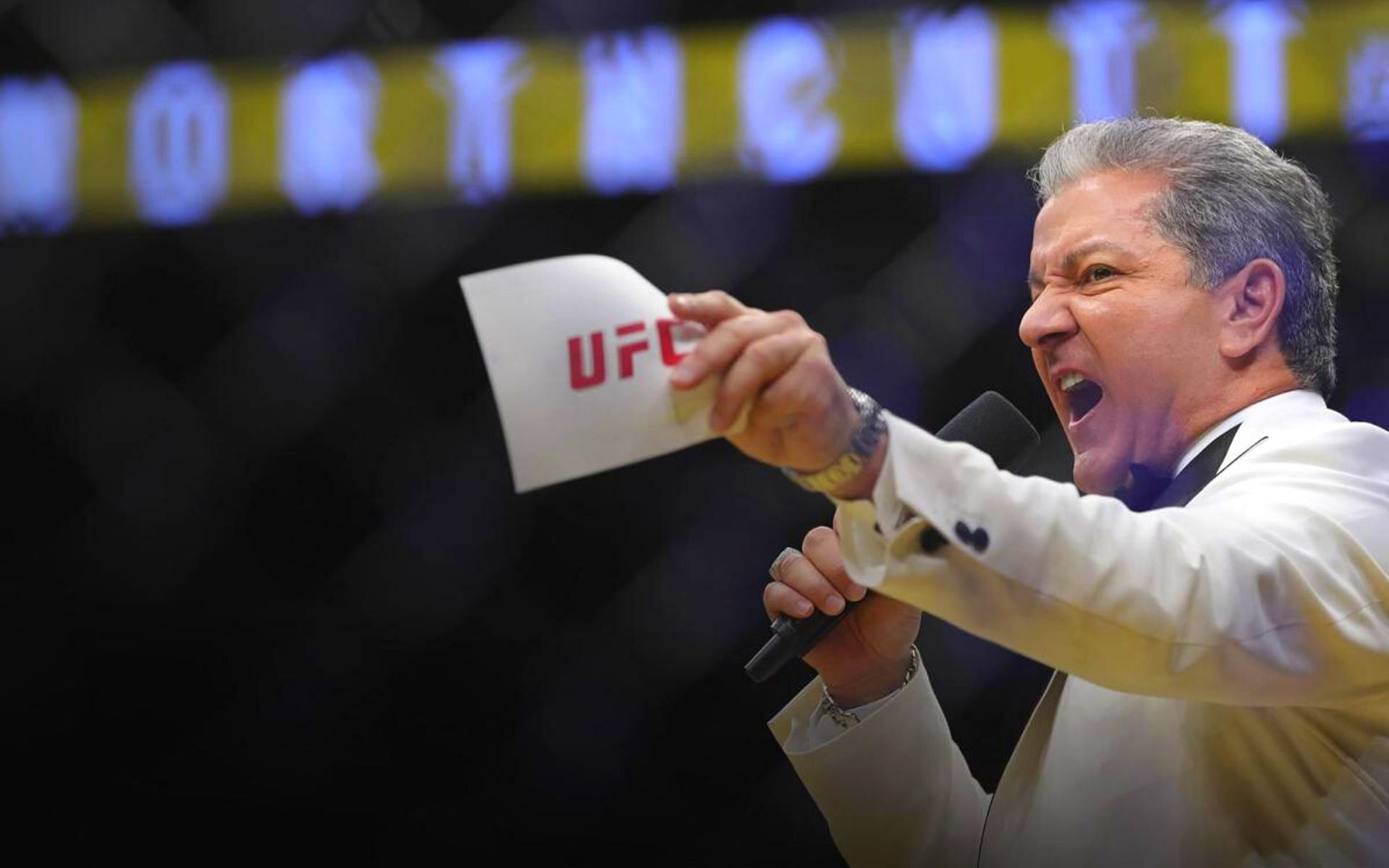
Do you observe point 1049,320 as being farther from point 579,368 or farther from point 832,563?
point 579,368

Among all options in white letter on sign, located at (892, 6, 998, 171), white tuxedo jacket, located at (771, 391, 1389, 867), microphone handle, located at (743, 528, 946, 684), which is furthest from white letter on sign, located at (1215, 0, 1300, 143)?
microphone handle, located at (743, 528, 946, 684)

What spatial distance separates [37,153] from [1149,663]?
1.21 meters

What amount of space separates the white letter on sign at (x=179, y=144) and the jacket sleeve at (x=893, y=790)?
32.2 inches

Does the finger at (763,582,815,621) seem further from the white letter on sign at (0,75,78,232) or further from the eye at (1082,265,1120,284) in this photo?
the white letter on sign at (0,75,78,232)

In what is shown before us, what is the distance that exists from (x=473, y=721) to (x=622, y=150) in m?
0.56

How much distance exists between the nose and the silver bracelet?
240 millimetres

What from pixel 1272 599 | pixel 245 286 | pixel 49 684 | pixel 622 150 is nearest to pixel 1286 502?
pixel 1272 599

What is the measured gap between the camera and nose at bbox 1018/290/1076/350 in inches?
40.2

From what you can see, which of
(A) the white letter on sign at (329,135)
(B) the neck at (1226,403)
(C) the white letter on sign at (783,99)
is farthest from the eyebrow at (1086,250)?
(A) the white letter on sign at (329,135)

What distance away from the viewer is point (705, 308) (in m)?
0.67

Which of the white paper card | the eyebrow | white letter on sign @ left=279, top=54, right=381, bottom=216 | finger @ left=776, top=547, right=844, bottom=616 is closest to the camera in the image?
the white paper card

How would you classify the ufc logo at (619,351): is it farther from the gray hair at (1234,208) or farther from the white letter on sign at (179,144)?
the white letter on sign at (179,144)

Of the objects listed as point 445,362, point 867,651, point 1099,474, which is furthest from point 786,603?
point 445,362

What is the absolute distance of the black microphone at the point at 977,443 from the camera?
2.99ft
